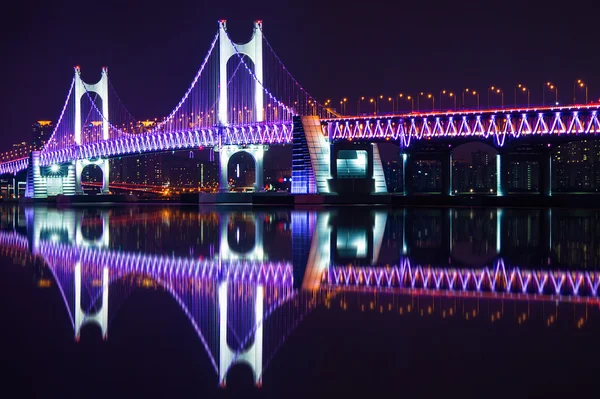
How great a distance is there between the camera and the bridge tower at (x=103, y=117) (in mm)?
85500

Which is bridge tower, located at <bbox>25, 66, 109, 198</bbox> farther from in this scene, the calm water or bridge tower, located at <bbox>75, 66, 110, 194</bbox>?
the calm water

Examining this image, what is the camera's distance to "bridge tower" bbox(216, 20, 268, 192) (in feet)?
213

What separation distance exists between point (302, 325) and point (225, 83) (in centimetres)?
5990

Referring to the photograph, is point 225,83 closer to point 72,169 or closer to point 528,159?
point 528,159

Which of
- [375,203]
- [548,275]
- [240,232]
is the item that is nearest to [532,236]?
[240,232]

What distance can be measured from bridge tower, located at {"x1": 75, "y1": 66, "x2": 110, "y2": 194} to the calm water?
7372 centimetres

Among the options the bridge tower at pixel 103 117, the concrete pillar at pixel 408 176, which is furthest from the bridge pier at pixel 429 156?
the bridge tower at pixel 103 117

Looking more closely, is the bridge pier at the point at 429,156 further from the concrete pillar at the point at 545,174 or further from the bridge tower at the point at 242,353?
the bridge tower at the point at 242,353

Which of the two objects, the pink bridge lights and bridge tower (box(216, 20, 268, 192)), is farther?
bridge tower (box(216, 20, 268, 192))

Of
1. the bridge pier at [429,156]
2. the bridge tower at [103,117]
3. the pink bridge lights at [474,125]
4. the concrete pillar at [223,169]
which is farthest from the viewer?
the bridge tower at [103,117]

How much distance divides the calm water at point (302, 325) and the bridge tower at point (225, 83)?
2061 inches

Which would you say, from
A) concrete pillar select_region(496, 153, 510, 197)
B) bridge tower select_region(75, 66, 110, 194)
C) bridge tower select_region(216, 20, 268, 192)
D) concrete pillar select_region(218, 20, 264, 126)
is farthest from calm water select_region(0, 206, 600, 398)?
bridge tower select_region(75, 66, 110, 194)

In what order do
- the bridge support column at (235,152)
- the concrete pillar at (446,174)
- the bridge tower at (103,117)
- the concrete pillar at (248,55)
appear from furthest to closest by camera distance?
the bridge tower at (103,117) < the bridge support column at (235,152) < the concrete pillar at (248,55) < the concrete pillar at (446,174)

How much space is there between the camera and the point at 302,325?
6895 mm
